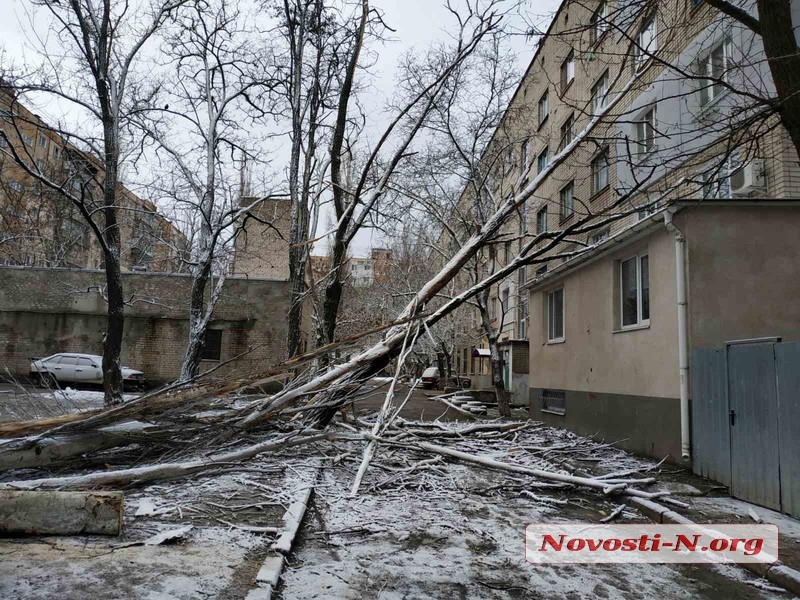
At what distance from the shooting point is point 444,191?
18.7 m

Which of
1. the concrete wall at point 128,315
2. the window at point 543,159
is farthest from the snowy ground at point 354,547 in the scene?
the window at point 543,159

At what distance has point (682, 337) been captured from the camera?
7.80 m

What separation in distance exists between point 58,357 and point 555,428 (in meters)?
18.1

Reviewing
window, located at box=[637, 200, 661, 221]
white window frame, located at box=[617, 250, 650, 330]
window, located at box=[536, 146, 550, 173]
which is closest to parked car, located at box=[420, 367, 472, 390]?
window, located at box=[536, 146, 550, 173]

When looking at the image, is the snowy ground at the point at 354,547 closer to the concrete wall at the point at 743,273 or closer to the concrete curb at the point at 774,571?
the concrete curb at the point at 774,571

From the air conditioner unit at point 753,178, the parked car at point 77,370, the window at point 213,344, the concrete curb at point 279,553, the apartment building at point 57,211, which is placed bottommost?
the concrete curb at point 279,553

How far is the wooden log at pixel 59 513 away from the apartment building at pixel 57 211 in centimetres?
861

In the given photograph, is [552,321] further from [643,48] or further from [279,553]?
[279,553]

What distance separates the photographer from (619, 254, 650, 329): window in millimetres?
9218

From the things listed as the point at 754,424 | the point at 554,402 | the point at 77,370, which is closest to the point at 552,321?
the point at 554,402

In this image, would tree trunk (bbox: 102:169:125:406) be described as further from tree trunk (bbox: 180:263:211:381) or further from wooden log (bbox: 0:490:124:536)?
wooden log (bbox: 0:490:124:536)

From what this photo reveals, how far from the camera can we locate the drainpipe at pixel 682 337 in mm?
7707

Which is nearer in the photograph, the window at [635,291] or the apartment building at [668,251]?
the apartment building at [668,251]

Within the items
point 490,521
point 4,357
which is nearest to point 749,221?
point 490,521
